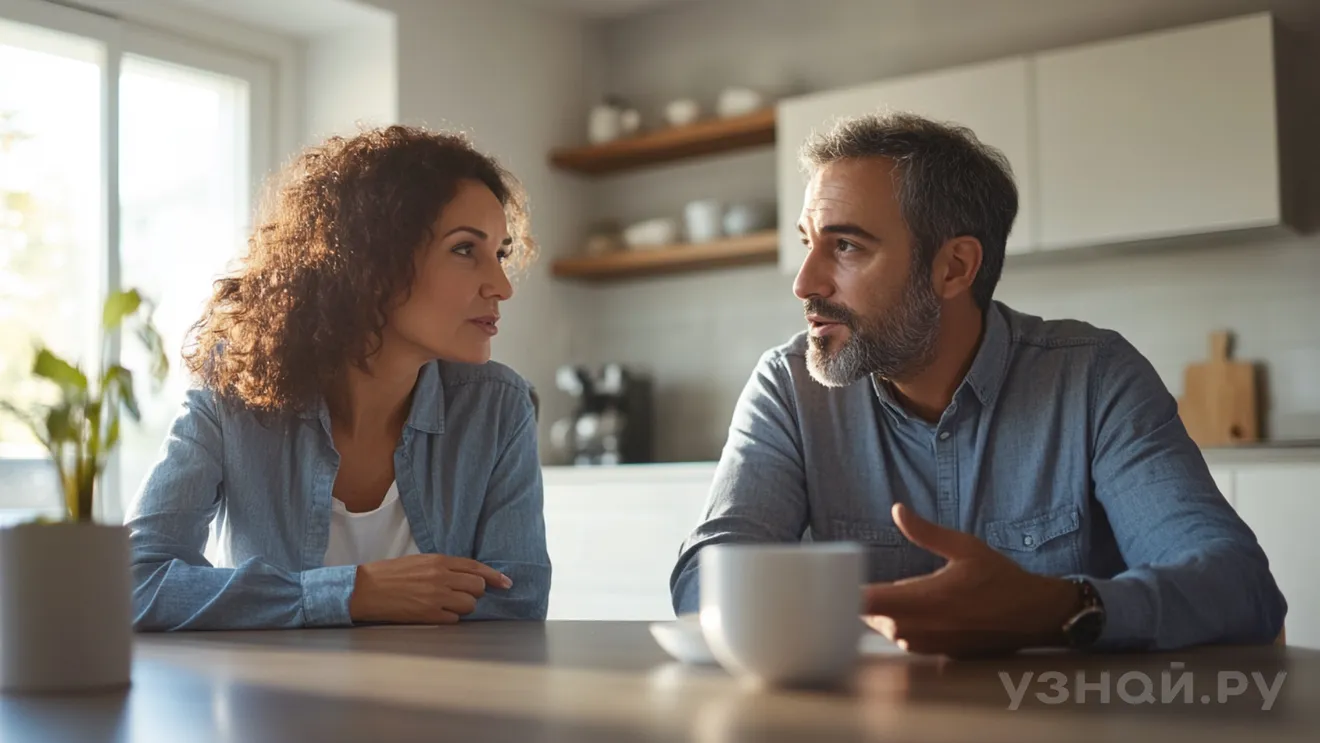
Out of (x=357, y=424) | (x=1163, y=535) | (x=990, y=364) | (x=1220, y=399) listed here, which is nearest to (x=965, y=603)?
(x=1163, y=535)

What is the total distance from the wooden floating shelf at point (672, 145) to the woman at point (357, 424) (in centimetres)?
213

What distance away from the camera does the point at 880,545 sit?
1.71 meters

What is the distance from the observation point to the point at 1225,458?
2.90 m

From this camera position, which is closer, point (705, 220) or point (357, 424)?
point (357, 424)

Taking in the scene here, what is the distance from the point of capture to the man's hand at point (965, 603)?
0.96 m

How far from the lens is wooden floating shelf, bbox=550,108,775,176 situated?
13.8 feet

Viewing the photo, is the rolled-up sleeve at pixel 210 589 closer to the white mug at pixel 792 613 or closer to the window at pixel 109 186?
the white mug at pixel 792 613

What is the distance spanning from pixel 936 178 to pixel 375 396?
896 millimetres

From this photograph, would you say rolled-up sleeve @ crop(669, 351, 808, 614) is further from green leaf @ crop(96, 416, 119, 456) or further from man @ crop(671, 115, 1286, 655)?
green leaf @ crop(96, 416, 119, 456)

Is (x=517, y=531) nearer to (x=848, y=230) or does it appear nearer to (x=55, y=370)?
(x=848, y=230)

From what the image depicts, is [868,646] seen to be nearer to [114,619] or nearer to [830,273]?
[114,619]

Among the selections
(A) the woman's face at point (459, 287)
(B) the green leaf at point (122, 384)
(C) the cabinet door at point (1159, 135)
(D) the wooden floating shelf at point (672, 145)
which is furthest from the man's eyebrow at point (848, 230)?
(D) the wooden floating shelf at point (672, 145)

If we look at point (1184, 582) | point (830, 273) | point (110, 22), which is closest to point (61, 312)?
point (110, 22)

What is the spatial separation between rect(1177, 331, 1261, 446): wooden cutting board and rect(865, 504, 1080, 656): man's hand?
2.65 metres
